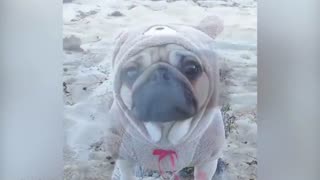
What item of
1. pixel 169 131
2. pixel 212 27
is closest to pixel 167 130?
pixel 169 131

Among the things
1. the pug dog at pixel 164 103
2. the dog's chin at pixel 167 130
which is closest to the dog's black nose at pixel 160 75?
the pug dog at pixel 164 103

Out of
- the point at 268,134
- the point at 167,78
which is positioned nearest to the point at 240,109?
the point at 268,134

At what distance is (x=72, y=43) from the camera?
827 millimetres

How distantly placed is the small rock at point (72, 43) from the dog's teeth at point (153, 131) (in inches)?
10.1

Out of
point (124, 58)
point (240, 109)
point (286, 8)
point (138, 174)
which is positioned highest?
point (286, 8)

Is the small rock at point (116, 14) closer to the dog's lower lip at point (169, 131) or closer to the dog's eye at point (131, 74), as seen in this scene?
the dog's eye at point (131, 74)

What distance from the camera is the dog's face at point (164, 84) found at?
0.81 metres

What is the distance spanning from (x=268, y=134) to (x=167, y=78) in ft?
0.95

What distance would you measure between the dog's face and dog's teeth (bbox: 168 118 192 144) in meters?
0.01

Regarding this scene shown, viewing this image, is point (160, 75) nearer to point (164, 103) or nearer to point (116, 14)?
point (164, 103)

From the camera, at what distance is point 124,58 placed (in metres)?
0.82

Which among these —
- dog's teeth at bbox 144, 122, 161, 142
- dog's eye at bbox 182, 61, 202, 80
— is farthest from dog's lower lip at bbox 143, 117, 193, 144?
dog's eye at bbox 182, 61, 202, 80

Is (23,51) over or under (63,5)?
Answer: under

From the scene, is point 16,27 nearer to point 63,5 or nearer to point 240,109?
point 63,5
